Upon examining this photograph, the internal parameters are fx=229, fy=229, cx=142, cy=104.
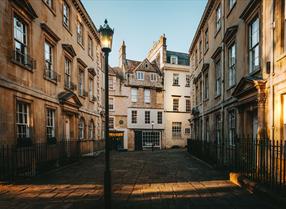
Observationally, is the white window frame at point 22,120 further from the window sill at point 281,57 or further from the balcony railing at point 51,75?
the window sill at point 281,57

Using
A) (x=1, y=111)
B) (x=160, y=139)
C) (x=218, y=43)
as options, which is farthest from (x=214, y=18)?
(x=160, y=139)

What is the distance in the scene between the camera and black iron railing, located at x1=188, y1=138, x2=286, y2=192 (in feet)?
19.7

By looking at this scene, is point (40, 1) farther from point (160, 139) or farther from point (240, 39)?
point (160, 139)

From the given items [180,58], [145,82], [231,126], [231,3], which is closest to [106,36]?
[231,126]

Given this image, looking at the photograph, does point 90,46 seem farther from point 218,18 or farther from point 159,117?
point 159,117

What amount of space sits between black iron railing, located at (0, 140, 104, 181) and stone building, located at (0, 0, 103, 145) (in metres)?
0.39


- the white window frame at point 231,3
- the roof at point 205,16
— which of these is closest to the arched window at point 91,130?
the roof at point 205,16

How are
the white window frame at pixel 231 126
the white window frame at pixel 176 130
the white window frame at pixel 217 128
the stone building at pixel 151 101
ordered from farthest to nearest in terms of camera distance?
1. the white window frame at pixel 176 130
2. the stone building at pixel 151 101
3. the white window frame at pixel 217 128
4. the white window frame at pixel 231 126

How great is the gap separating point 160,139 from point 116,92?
941cm

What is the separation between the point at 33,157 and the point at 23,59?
13.9 ft

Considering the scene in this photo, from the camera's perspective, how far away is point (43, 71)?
1173 cm

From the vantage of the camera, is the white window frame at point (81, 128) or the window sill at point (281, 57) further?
the white window frame at point (81, 128)

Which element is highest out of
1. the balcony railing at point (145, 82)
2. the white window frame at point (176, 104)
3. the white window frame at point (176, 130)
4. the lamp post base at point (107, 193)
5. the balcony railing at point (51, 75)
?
the balcony railing at point (145, 82)

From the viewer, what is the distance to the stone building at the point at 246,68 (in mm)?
7676
